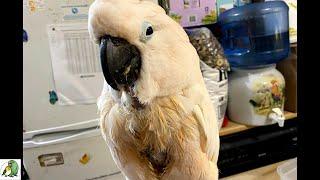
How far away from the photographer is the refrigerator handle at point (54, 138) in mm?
1044

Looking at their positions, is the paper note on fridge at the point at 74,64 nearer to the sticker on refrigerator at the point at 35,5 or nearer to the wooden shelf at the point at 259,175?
the sticker on refrigerator at the point at 35,5

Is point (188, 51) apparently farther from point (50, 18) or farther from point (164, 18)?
point (50, 18)

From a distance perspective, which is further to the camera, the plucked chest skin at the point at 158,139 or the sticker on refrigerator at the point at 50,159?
the sticker on refrigerator at the point at 50,159

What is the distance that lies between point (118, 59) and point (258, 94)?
0.98 meters

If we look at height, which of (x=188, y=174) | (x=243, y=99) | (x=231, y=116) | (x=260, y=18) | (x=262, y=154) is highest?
(x=260, y=18)

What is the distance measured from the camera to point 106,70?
387 millimetres

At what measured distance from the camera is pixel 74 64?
104 centimetres

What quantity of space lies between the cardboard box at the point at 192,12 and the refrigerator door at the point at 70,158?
1.98ft

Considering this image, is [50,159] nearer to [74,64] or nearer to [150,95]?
[74,64]

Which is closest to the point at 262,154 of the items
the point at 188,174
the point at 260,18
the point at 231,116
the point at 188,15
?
the point at 231,116

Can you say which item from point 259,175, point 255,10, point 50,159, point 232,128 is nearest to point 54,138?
point 50,159
